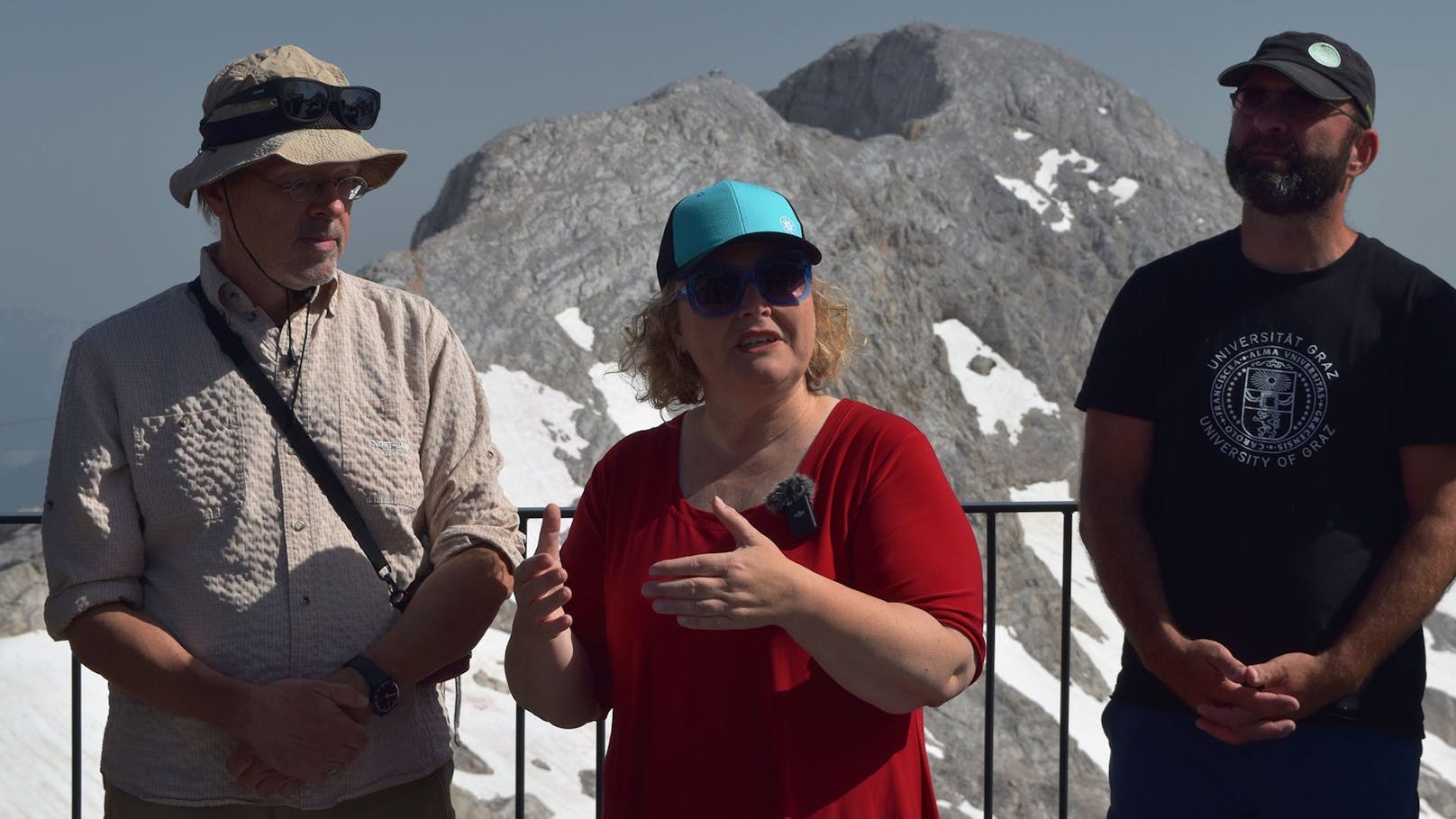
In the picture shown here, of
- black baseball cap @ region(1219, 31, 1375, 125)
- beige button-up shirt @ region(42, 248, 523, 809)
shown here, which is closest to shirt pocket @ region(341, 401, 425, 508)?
beige button-up shirt @ region(42, 248, 523, 809)

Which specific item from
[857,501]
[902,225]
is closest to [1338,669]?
[857,501]

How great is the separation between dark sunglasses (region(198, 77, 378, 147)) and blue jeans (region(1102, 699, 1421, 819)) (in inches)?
86.5

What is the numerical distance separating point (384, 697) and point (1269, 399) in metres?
1.98

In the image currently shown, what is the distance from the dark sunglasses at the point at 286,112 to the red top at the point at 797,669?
1.14m

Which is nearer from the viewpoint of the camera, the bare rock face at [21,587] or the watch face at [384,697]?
the watch face at [384,697]

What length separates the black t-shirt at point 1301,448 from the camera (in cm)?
273

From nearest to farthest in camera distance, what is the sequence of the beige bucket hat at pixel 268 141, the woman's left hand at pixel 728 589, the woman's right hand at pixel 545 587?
the woman's left hand at pixel 728 589
the woman's right hand at pixel 545 587
the beige bucket hat at pixel 268 141

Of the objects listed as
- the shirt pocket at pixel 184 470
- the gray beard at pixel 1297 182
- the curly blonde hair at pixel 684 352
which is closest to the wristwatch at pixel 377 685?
the shirt pocket at pixel 184 470

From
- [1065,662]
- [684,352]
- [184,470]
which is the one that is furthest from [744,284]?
[1065,662]

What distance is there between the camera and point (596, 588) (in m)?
2.53

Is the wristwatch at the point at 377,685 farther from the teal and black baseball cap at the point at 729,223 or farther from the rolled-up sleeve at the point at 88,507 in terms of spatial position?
the teal and black baseball cap at the point at 729,223

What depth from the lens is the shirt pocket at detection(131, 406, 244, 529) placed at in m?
2.63

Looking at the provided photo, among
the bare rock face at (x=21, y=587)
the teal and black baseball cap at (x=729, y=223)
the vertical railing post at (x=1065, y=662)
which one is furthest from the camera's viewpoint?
the bare rock face at (x=21, y=587)

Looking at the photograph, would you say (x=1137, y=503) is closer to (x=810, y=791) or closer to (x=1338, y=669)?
Answer: (x=1338, y=669)
